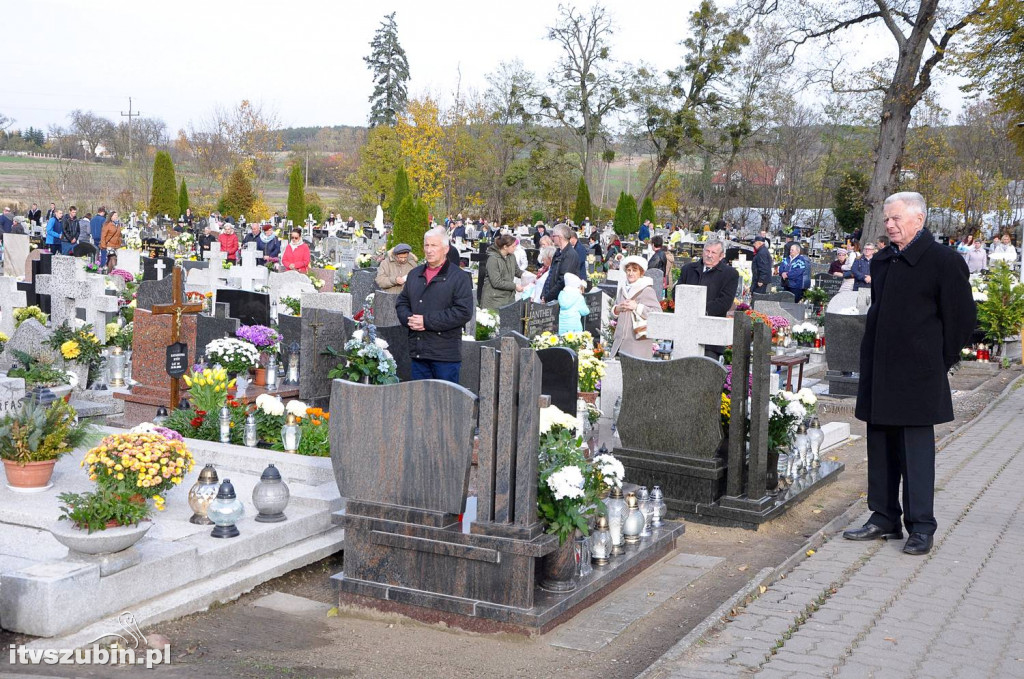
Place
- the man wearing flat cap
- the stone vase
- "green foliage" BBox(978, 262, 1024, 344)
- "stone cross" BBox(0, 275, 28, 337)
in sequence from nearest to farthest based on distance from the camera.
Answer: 1. the stone vase
2. "stone cross" BBox(0, 275, 28, 337)
3. the man wearing flat cap
4. "green foliage" BBox(978, 262, 1024, 344)

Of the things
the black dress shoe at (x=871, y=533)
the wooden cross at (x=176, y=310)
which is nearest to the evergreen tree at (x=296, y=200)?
the wooden cross at (x=176, y=310)

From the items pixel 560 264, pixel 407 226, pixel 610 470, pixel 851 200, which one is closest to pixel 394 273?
pixel 560 264

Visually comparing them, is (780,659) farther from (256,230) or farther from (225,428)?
(256,230)

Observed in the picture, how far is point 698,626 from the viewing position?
195 inches

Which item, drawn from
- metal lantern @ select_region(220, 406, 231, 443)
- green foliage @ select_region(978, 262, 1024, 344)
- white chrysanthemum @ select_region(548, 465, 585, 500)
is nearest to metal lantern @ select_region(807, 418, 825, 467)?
white chrysanthemum @ select_region(548, 465, 585, 500)

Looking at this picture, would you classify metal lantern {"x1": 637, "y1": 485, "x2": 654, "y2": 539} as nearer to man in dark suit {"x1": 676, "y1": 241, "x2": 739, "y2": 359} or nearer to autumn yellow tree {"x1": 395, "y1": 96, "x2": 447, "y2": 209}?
man in dark suit {"x1": 676, "y1": 241, "x2": 739, "y2": 359}

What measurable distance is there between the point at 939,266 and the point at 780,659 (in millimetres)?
2561

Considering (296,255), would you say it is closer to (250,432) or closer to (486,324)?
(486,324)

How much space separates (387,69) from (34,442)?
72449mm

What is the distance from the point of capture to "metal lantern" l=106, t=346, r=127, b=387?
1051 cm

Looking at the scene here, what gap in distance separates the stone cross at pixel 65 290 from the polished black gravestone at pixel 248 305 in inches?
61.6

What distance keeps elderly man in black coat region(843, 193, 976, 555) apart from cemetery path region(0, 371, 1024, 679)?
1.82ft

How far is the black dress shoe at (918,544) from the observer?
240 inches

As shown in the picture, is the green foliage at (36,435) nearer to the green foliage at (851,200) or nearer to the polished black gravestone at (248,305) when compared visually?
the polished black gravestone at (248,305)
